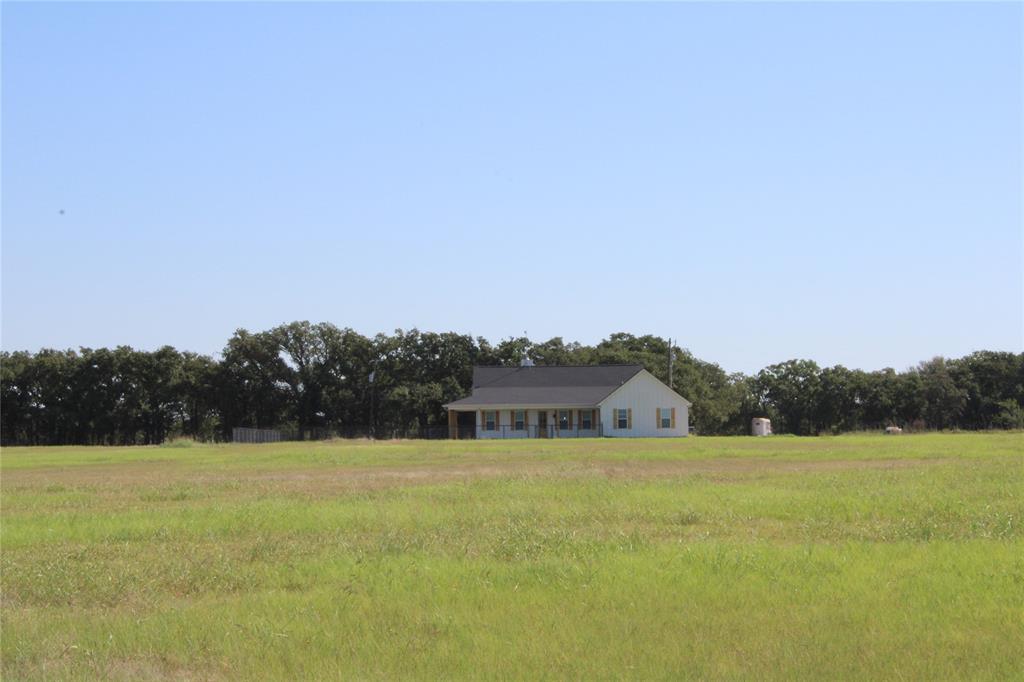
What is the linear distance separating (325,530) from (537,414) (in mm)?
60206

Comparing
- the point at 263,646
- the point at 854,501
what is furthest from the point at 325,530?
the point at 854,501

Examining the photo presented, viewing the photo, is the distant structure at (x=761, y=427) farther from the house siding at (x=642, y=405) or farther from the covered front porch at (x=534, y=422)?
the covered front porch at (x=534, y=422)

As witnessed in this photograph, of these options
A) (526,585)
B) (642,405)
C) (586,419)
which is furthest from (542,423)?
(526,585)

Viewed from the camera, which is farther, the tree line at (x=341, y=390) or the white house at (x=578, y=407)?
the tree line at (x=341, y=390)

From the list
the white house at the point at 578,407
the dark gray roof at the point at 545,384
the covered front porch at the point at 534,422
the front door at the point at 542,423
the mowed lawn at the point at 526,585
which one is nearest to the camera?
the mowed lawn at the point at 526,585

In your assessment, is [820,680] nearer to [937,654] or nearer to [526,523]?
[937,654]

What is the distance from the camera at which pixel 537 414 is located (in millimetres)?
77188

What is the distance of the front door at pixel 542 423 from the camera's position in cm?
7681

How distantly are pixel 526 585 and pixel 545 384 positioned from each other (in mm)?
66825

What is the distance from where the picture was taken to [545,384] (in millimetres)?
78812

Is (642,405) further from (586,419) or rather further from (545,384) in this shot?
(545,384)

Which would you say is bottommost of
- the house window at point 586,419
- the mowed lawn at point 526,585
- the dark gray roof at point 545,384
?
the mowed lawn at point 526,585

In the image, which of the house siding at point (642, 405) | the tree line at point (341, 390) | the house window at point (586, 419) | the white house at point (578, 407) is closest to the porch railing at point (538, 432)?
the white house at point (578, 407)

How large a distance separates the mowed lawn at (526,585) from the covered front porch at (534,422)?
52.6 meters
